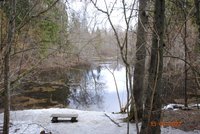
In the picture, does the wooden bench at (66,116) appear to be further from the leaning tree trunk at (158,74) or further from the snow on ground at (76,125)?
the leaning tree trunk at (158,74)

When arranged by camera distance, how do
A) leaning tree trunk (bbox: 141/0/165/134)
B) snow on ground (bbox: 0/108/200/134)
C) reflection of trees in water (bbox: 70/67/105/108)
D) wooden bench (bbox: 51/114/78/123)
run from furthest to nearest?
reflection of trees in water (bbox: 70/67/105/108)
wooden bench (bbox: 51/114/78/123)
snow on ground (bbox: 0/108/200/134)
leaning tree trunk (bbox: 141/0/165/134)

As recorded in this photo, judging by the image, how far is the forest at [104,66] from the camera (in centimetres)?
475

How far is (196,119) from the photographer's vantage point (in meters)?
8.11

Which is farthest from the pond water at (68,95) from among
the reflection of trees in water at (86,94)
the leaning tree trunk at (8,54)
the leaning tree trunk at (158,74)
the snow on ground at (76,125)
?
the leaning tree trunk at (158,74)

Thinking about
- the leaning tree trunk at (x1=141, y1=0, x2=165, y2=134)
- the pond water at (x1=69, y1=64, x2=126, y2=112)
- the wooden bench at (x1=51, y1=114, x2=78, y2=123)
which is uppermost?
the leaning tree trunk at (x1=141, y1=0, x2=165, y2=134)

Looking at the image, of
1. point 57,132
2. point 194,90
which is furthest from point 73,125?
point 194,90

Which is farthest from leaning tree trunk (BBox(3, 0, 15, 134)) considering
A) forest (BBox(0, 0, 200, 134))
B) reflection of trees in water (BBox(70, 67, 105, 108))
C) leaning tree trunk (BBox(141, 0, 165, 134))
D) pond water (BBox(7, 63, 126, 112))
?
reflection of trees in water (BBox(70, 67, 105, 108))

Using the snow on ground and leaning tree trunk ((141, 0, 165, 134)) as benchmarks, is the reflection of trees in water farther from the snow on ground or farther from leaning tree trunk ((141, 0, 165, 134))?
leaning tree trunk ((141, 0, 165, 134))

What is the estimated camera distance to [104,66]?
9031 millimetres

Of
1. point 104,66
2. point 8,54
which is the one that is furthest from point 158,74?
point 104,66

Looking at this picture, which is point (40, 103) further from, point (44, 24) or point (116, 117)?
point (116, 117)

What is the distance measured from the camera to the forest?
15.6 feet

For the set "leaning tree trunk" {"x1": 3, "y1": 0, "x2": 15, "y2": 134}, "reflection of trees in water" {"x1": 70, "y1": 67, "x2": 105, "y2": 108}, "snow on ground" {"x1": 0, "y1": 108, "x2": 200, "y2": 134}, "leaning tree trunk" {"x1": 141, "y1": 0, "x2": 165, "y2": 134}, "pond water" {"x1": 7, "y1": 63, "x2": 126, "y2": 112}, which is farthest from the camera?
"reflection of trees in water" {"x1": 70, "y1": 67, "x2": 105, "y2": 108}

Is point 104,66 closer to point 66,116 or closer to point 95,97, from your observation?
point 66,116
